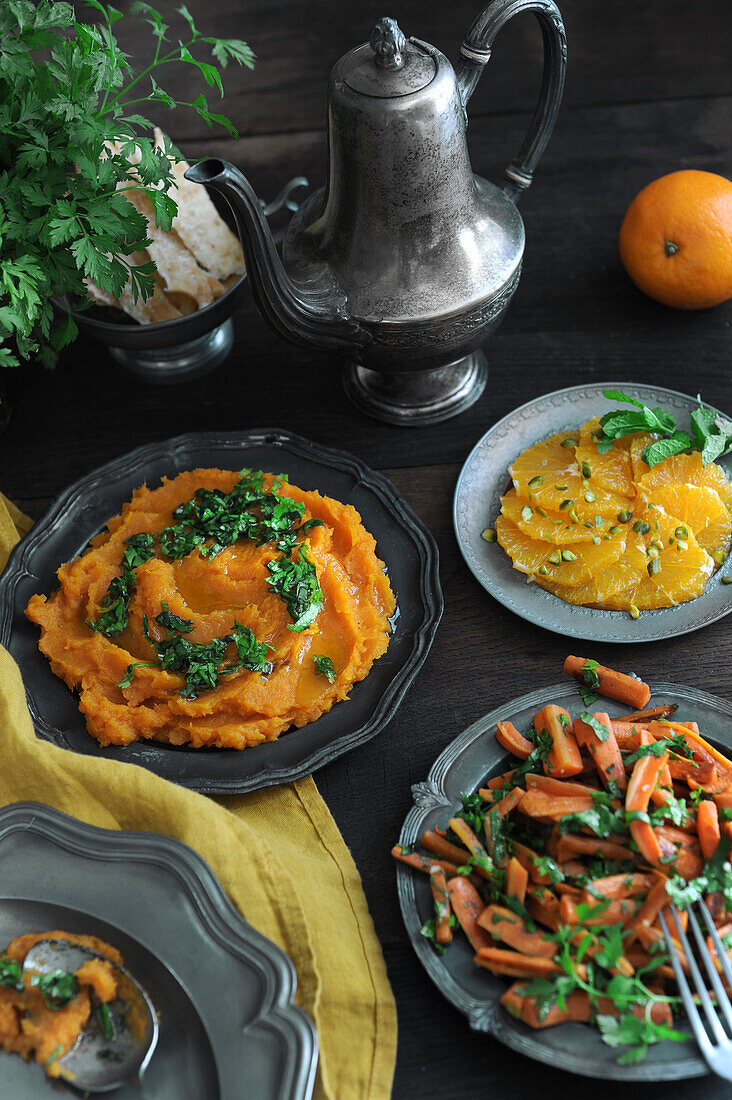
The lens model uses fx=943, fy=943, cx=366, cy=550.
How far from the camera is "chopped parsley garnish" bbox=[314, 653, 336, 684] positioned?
6.13 ft

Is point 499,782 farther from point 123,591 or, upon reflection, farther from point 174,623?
point 123,591

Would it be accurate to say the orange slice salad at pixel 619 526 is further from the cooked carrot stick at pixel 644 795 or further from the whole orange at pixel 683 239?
the whole orange at pixel 683 239

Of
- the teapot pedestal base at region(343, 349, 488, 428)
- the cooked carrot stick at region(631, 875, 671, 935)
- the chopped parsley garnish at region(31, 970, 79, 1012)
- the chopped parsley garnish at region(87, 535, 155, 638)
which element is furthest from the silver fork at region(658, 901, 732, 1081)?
the teapot pedestal base at region(343, 349, 488, 428)

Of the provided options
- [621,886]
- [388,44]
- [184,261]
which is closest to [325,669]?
[621,886]

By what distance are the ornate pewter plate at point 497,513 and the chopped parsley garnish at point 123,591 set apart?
689 mm

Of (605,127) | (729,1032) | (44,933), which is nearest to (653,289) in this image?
(605,127)

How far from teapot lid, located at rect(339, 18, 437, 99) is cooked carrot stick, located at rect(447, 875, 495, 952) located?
1.43 m

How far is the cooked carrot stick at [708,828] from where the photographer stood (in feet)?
5.06

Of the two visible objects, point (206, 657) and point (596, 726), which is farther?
point (206, 657)

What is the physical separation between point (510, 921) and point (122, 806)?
28.4 inches

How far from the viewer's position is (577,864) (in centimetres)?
→ 158

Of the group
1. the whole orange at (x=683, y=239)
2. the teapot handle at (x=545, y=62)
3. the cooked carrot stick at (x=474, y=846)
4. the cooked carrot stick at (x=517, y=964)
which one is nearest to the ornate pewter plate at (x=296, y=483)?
the cooked carrot stick at (x=474, y=846)

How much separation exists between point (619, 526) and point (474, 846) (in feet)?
2.47

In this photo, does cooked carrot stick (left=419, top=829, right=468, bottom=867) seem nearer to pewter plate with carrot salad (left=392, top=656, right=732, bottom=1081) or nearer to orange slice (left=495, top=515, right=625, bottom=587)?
pewter plate with carrot salad (left=392, top=656, right=732, bottom=1081)
